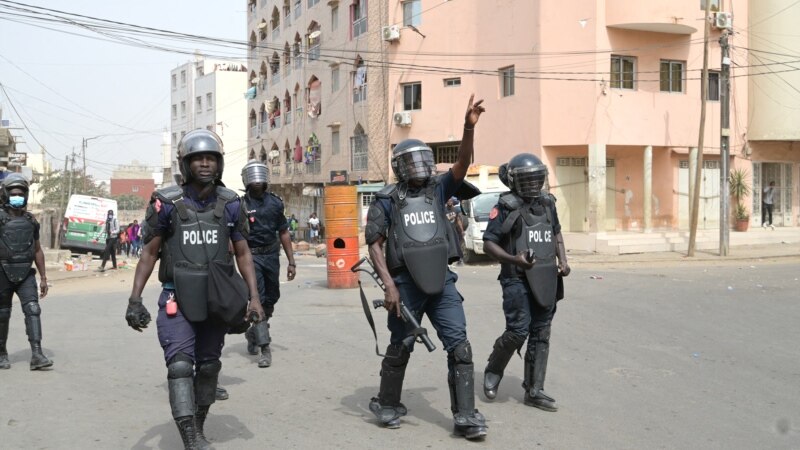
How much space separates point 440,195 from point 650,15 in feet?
72.6

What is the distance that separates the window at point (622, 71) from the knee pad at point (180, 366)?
76.4 feet

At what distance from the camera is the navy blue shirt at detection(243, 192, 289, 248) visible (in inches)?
304

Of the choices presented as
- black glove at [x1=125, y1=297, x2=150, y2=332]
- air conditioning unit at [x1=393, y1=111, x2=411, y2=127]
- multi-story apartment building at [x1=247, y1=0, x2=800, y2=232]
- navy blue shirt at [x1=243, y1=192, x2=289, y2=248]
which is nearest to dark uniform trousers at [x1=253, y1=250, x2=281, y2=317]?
navy blue shirt at [x1=243, y1=192, x2=289, y2=248]

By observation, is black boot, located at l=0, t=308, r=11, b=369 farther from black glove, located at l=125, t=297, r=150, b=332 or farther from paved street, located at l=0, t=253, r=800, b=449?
black glove, located at l=125, t=297, r=150, b=332

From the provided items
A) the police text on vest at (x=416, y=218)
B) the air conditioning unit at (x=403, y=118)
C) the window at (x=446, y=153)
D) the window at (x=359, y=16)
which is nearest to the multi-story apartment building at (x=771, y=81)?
the window at (x=446, y=153)

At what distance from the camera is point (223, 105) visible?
6981 centimetres

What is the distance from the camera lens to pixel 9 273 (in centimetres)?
730

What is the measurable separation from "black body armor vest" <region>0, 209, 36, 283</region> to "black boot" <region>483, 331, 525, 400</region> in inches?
176

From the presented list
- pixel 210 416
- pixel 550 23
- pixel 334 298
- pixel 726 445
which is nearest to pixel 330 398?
pixel 210 416

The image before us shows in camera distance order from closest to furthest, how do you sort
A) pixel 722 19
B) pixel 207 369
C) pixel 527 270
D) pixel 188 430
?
pixel 188 430 → pixel 207 369 → pixel 527 270 → pixel 722 19

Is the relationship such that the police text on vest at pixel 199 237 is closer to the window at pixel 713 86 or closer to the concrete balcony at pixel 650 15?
the concrete balcony at pixel 650 15

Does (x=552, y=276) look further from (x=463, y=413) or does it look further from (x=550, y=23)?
(x=550, y=23)

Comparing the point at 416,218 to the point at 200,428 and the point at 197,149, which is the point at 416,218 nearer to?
the point at 197,149

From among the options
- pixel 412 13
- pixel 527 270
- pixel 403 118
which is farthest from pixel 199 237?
pixel 412 13
